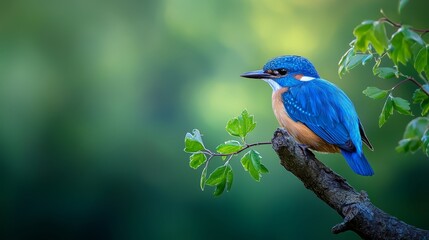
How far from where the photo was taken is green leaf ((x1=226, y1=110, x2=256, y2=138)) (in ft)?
6.22

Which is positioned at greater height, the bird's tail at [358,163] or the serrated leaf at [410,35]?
the serrated leaf at [410,35]

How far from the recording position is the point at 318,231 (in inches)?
184

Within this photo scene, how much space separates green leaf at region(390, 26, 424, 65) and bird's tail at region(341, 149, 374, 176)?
2.22 feet

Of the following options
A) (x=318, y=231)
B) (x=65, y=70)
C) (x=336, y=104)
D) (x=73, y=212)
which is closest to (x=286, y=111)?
(x=336, y=104)

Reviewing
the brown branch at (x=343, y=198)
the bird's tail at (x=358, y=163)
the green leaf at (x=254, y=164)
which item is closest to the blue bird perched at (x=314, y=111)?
the bird's tail at (x=358, y=163)

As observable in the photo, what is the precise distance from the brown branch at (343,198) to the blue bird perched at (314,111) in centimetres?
18

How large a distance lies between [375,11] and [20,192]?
10.7ft

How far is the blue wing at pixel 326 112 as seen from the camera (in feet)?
7.38

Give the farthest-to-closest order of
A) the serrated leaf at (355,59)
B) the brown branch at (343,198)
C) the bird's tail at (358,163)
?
the bird's tail at (358,163)
the brown branch at (343,198)
the serrated leaf at (355,59)

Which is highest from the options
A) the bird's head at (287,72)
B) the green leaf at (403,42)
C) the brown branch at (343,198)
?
the bird's head at (287,72)

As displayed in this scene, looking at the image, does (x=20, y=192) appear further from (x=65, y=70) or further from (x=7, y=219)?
(x=65, y=70)

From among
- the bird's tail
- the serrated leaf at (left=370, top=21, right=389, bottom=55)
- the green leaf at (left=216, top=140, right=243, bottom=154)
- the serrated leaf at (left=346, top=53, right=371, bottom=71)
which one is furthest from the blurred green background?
the serrated leaf at (left=370, top=21, right=389, bottom=55)

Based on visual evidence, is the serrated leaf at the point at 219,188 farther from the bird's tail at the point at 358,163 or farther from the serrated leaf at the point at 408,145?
the serrated leaf at the point at 408,145

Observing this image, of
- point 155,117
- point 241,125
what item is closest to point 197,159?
point 241,125
